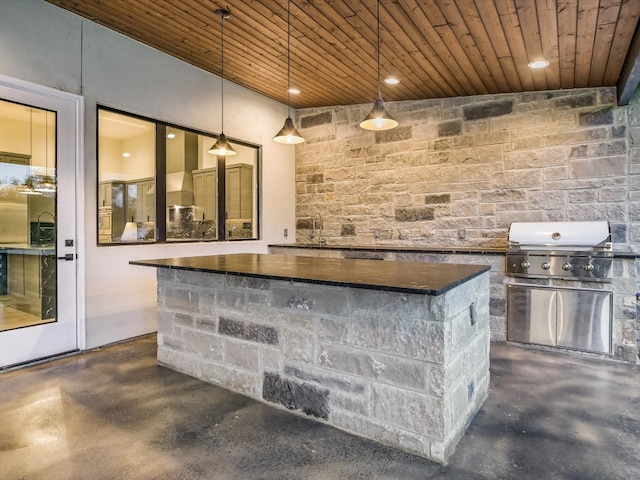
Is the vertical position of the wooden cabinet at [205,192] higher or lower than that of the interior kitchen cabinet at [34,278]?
higher

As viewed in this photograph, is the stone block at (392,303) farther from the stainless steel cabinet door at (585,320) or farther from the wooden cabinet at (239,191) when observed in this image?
the wooden cabinet at (239,191)

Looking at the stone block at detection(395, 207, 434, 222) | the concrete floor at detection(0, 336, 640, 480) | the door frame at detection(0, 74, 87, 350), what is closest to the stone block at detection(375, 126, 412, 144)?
the stone block at detection(395, 207, 434, 222)

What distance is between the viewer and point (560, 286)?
3453 mm

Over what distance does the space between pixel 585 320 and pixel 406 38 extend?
111 inches

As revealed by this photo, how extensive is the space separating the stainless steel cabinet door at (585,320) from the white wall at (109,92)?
A: 3533 mm

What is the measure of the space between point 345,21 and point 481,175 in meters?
2.29

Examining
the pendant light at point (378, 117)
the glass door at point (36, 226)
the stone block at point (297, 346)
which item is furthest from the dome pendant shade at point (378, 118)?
the glass door at point (36, 226)

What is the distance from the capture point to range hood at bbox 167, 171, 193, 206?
167 inches

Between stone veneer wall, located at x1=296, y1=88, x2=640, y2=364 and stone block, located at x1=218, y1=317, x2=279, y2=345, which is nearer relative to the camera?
stone block, located at x1=218, y1=317, x2=279, y2=345

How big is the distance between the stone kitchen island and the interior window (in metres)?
1.34

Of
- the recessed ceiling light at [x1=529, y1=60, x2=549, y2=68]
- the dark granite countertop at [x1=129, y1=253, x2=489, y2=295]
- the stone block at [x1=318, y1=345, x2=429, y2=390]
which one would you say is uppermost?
the recessed ceiling light at [x1=529, y1=60, x2=549, y2=68]

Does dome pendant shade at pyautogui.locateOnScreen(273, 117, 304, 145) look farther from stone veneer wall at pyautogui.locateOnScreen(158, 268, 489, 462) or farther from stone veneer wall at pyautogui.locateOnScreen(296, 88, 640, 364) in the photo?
stone veneer wall at pyautogui.locateOnScreen(296, 88, 640, 364)

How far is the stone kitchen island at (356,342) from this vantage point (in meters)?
1.82

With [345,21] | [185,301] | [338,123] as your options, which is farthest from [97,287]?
[338,123]
